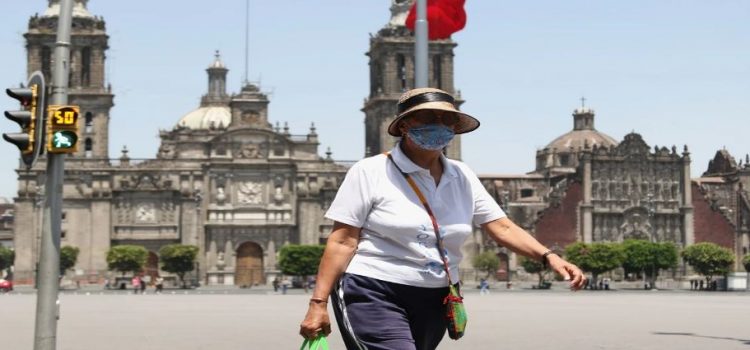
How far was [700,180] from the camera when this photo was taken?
104 meters

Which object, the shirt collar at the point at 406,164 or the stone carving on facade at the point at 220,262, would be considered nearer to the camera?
the shirt collar at the point at 406,164

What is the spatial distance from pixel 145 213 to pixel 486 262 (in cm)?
2396

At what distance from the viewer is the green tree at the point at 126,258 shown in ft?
263

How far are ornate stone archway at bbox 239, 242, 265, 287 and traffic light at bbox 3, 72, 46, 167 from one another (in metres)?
74.3

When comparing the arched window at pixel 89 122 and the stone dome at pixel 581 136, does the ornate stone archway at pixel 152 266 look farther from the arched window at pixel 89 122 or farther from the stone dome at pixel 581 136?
the stone dome at pixel 581 136

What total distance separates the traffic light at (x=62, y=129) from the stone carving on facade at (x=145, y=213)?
75175mm

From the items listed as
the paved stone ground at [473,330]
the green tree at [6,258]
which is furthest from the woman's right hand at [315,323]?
the green tree at [6,258]

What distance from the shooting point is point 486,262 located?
85.2m

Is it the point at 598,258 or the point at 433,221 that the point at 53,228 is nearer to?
the point at 433,221

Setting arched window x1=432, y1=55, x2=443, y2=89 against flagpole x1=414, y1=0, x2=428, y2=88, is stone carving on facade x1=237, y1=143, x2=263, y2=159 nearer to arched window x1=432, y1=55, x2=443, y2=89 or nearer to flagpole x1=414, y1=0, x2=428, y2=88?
arched window x1=432, y1=55, x2=443, y2=89

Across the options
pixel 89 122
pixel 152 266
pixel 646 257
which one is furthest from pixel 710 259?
pixel 89 122

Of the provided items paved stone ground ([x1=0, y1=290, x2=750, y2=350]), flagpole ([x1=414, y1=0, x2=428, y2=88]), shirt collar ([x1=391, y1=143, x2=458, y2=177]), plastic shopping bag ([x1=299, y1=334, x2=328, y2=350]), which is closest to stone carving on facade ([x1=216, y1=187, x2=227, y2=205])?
paved stone ground ([x1=0, y1=290, x2=750, y2=350])

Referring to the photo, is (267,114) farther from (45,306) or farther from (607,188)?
(45,306)

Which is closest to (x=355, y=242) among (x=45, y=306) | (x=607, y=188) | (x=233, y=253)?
(x=45, y=306)
